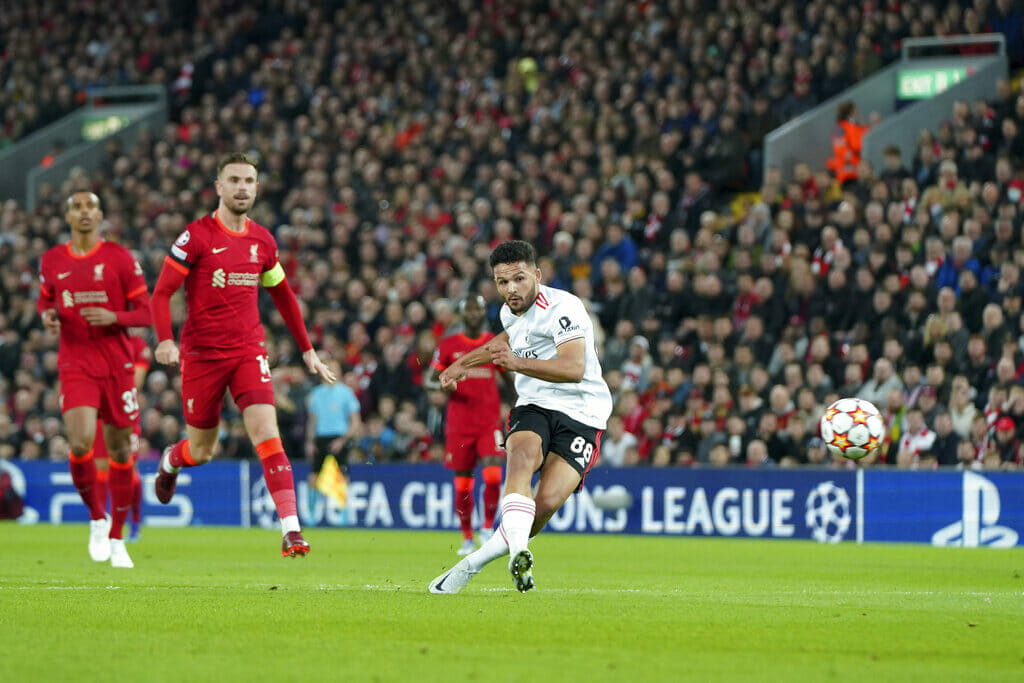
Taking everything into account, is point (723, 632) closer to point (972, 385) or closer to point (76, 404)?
point (76, 404)

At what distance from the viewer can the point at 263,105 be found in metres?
28.7

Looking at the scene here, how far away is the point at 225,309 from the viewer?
1080 centimetres

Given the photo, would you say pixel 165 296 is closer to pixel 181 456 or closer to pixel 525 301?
pixel 181 456

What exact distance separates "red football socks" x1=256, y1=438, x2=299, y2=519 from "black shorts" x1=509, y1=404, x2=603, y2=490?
6.20 ft

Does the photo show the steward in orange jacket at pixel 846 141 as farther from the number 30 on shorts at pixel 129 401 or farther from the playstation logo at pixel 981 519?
the number 30 on shorts at pixel 129 401

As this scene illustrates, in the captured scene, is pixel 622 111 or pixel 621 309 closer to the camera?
pixel 621 309

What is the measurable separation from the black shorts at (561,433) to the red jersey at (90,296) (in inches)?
180

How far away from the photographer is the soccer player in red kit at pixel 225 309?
420 inches

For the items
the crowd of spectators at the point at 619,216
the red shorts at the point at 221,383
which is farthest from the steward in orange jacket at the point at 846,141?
the red shorts at the point at 221,383

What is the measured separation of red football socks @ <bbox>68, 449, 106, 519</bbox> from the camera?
12.5 metres

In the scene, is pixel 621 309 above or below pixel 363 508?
above

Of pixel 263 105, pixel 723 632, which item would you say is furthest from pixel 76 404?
pixel 263 105

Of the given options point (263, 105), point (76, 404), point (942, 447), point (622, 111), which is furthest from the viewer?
point (263, 105)

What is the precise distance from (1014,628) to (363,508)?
44.5 ft
